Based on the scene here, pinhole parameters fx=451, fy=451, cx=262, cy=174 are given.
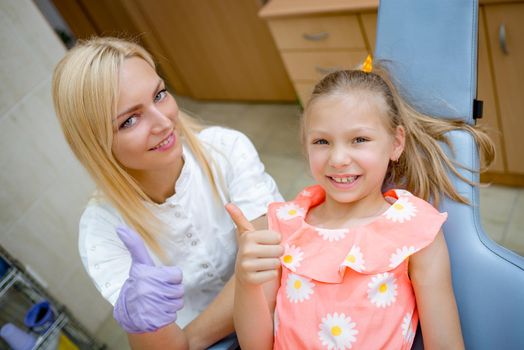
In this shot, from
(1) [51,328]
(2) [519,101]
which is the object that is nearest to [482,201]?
(2) [519,101]

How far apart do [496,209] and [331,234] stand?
1.27 metres

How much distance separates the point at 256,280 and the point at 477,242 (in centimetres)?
49

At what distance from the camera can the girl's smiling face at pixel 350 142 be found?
37.1 inches

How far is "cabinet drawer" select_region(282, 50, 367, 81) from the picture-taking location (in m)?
2.09

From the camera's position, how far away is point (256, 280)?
0.80 meters

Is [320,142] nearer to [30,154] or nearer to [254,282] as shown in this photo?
[254,282]

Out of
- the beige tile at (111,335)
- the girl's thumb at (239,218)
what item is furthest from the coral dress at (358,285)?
the beige tile at (111,335)

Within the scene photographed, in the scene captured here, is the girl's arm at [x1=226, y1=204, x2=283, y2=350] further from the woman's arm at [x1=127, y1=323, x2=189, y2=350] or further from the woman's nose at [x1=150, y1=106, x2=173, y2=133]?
the woman's nose at [x1=150, y1=106, x2=173, y2=133]

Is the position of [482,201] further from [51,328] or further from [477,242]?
[51,328]

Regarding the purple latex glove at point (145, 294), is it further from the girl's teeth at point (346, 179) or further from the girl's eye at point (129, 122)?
the girl's teeth at point (346, 179)

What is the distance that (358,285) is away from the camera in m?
0.91

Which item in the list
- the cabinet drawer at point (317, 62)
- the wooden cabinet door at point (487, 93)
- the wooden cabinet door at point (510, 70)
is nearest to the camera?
the wooden cabinet door at point (510, 70)

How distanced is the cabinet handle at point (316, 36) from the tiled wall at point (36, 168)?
3.65 feet

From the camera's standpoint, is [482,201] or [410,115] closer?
[410,115]
